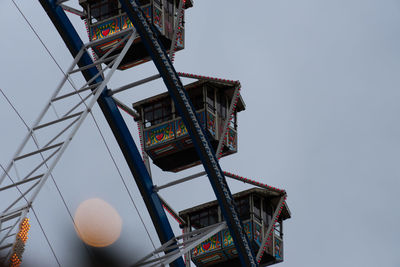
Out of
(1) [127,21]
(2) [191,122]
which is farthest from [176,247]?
(1) [127,21]

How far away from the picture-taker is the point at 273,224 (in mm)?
30000

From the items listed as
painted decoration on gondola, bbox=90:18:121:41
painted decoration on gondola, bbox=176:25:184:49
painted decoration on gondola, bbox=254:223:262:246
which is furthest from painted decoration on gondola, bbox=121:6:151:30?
painted decoration on gondola, bbox=254:223:262:246

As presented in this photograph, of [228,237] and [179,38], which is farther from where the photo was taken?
[228,237]

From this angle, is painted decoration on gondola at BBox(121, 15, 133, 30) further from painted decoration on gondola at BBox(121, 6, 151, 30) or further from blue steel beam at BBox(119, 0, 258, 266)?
blue steel beam at BBox(119, 0, 258, 266)

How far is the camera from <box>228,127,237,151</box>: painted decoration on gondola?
29078 mm

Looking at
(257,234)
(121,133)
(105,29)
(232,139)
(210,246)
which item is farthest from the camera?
(210,246)

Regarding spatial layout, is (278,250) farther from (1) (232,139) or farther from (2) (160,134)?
(2) (160,134)

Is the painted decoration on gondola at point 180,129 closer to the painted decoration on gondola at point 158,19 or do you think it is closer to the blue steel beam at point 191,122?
the painted decoration on gondola at point 158,19

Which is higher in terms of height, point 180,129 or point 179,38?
point 179,38

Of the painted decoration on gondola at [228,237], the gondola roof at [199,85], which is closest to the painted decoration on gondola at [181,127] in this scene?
the gondola roof at [199,85]

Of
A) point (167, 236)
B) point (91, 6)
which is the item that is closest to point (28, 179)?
point (167, 236)

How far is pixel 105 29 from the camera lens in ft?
91.6

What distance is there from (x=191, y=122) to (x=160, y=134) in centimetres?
387

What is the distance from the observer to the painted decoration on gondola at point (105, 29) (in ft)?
91.0
